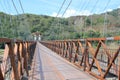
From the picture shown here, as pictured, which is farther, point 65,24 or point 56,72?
point 65,24

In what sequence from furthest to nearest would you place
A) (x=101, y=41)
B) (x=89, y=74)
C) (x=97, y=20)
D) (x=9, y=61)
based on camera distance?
(x=97, y=20) < (x=89, y=74) < (x=101, y=41) < (x=9, y=61)

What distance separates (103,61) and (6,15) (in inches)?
409

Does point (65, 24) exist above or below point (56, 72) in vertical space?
above

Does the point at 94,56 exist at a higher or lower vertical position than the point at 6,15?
lower

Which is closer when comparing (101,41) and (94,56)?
(101,41)

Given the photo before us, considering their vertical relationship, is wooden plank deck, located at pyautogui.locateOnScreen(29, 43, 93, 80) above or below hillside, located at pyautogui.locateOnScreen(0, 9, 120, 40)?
below

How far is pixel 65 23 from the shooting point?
180 feet

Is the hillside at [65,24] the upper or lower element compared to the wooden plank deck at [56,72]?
upper

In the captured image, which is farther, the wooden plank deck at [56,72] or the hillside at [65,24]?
the hillside at [65,24]

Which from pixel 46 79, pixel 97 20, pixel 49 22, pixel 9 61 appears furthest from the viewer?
pixel 49 22

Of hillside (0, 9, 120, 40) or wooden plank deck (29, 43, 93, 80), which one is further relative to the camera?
hillside (0, 9, 120, 40)

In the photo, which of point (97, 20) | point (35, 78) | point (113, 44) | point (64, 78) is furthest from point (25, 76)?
point (97, 20)

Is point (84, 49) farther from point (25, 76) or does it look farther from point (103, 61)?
point (25, 76)

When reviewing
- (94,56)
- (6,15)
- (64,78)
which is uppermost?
(6,15)
